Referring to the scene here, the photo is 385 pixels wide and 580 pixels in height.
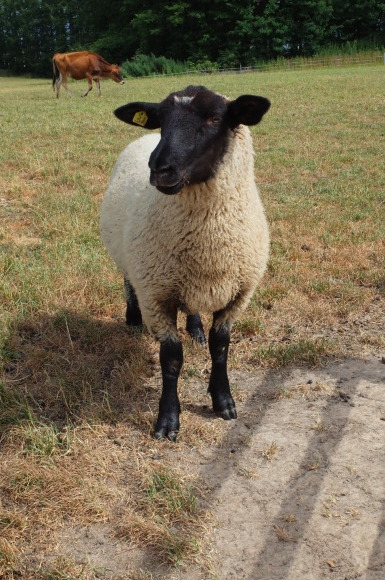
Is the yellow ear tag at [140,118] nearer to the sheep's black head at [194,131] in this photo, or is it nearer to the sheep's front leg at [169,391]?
the sheep's black head at [194,131]

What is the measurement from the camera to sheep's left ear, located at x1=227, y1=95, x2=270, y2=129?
318 centimetres

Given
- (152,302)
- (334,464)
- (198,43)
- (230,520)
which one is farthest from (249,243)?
(198,43)

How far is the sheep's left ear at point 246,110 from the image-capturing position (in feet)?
10.4

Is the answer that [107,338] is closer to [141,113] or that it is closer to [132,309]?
[132,309]

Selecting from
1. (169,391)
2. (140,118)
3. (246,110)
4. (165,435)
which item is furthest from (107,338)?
(246,110)

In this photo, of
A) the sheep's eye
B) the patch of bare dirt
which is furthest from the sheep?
the patch of bare dirt

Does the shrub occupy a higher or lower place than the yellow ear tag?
lower

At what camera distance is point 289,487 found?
3000 mm

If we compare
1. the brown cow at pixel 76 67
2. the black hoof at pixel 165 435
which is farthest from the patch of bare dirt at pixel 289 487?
the brown cow at pixel 76 67

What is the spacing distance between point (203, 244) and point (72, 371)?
132 centimetres

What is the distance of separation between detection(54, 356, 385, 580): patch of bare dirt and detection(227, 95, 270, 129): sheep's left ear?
5.52 ft

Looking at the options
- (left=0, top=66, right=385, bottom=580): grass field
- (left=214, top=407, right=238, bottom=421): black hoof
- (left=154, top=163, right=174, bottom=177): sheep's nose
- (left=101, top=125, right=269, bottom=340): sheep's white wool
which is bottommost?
(left=214, top=407, right=238, bottom=421): black hoof

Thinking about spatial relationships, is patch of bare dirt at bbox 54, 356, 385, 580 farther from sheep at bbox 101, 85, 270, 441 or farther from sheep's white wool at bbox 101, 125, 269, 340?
sheep's white wool at bbox 101, 125, 269, 340

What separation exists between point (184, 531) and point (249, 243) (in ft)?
5.47
